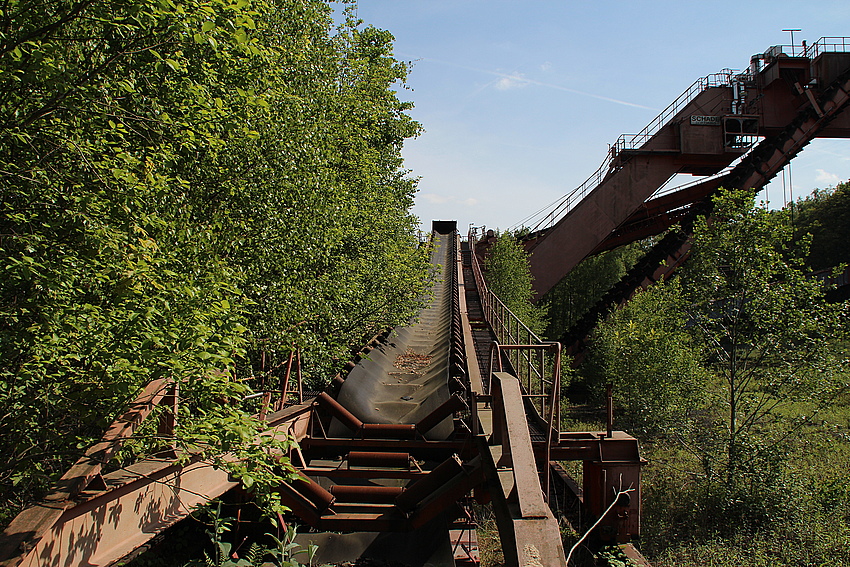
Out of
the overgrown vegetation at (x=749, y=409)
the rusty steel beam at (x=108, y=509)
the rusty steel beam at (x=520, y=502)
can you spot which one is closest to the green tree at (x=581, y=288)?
the overgrown vegetation at (x=749, y=409)

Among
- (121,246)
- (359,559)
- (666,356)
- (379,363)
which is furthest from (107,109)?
(666,356)

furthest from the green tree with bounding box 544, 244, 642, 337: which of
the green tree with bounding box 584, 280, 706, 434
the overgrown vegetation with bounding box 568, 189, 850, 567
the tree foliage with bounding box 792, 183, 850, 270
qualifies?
the overgrown vegetation with bounding box 568, 189, 850, 567

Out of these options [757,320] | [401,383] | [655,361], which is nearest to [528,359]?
[401,383]

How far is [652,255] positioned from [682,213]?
3.12 m

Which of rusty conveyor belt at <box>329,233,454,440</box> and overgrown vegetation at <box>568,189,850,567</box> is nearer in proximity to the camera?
rusty conveyor belt at <box>329,233,454,440</box>

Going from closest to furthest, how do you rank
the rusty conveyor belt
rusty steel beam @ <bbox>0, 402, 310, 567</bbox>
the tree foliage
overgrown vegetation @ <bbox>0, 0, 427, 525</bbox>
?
rusty steel beam @ <bbox>0, 402, 310, 567</bbox> → overgrown vegetation @ <bbox>0, 0, 427, 525</bbox> → the rusty conveyor belt → the tree foliage

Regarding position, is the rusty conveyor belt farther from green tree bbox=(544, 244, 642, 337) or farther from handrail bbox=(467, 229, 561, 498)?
green tree bbox=(544, 244, 642, 337)

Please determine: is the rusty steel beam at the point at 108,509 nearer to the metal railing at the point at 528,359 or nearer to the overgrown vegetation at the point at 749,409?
the metal railing at the point at 528,359

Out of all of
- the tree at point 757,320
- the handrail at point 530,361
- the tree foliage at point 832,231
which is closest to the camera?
the handrail at point 530,361

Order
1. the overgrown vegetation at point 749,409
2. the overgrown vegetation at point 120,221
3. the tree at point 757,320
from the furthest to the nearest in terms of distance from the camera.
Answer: the tree at point 757,320
the overgrown vegetation at point 749,409
the overgrown vegetation at point 120,221

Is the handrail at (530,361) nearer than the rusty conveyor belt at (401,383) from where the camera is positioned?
Yes

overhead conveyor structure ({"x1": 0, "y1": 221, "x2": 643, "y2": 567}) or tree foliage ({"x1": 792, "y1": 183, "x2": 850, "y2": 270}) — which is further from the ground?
tree foliage ({"x1": 792, "y1": 183, "x2": 850, "y2": 270})

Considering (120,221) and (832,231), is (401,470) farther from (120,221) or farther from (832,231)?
(832,231)

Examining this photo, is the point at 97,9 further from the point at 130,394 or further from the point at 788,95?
the point at 788,95
